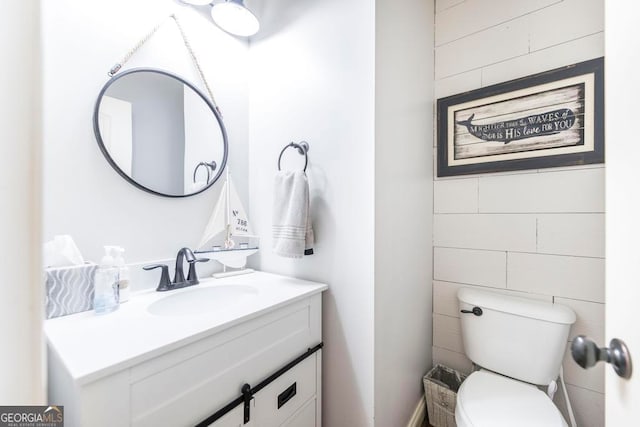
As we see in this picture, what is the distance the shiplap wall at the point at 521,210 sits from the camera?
3.85 ft

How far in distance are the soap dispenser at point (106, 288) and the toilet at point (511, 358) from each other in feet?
4.31

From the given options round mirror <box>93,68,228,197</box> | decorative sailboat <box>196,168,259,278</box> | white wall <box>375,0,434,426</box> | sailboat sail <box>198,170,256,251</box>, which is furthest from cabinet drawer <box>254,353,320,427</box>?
round mirror <box>93,68,228,197</box>

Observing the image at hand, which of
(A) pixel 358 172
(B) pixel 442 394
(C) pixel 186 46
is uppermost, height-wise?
(C) pixel 186 46

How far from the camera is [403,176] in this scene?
1.25 m

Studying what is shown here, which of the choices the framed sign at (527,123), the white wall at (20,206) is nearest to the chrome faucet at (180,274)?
the white wall at (20,206)

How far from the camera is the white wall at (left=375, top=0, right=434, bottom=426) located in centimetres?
109

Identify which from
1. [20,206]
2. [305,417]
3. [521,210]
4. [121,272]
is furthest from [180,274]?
[521,210]

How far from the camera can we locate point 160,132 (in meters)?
1.17

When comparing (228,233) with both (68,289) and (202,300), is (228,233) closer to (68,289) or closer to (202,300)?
(202,300)

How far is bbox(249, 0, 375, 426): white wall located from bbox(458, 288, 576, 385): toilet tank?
61 cm

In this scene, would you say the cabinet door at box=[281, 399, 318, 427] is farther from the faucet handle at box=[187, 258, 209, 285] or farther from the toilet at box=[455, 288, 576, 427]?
the faucet handle at box=[187, 258, 209, 285]

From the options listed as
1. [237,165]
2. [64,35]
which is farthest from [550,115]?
[64,35]

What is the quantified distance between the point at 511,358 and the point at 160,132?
1.88 metres

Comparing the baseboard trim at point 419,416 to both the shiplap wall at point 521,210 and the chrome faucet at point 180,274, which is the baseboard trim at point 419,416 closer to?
the shiplap wall at point 521,210
